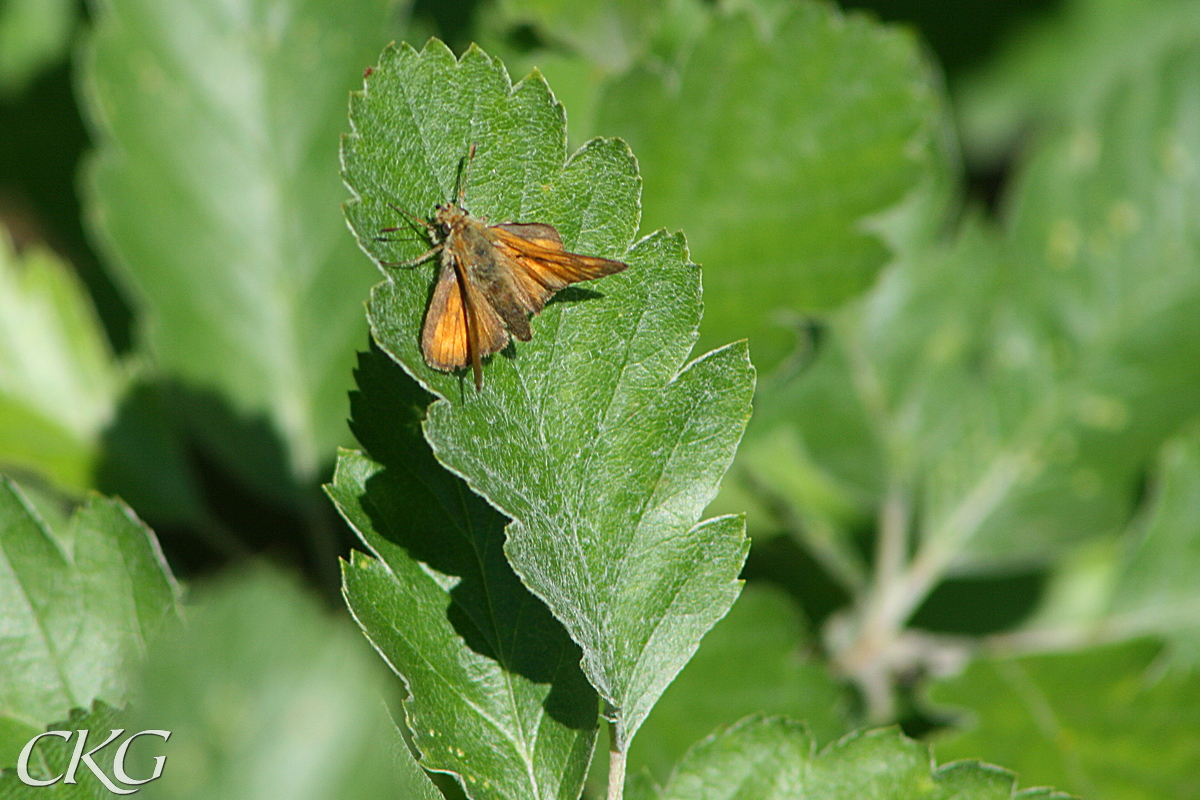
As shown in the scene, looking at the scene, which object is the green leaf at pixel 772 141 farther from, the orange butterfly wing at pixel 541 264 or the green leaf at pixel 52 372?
the green leaf at pixel 52 372

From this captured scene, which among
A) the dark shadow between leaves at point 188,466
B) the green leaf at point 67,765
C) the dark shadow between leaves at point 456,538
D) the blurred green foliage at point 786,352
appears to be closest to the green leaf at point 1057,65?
the blurred green foliage at point 786,352

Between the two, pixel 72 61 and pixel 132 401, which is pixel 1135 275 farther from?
pixel 72 61

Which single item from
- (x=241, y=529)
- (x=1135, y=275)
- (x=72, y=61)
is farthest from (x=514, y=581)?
(x=72, y=61)

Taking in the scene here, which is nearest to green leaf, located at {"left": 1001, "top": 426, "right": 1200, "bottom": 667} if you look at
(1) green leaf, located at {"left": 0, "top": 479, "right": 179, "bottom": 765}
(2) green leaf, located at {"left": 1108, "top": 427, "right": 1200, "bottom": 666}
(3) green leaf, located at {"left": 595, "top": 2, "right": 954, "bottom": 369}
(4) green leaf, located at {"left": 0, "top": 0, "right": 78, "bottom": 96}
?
(2) green leaf, located at {"left": 1108, "top": 427, "right": 1200, "bottom": 666}

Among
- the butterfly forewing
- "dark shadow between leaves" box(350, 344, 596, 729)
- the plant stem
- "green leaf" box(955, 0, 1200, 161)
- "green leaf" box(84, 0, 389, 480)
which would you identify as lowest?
the plant stem

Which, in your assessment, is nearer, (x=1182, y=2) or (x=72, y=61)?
(x=72, y=61)

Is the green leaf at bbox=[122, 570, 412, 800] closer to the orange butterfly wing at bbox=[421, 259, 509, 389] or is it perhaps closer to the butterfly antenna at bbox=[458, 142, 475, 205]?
the orange butterfly wing at bbox=[421, 259, 509, 389]

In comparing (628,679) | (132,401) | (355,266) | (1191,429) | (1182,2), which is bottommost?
(628,679)
